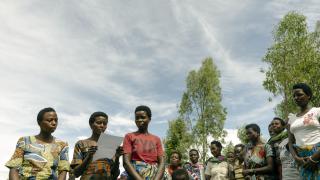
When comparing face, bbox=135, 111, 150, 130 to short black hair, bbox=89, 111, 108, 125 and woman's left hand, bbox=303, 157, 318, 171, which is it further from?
woman's left hand, bbox=303, 157, 318, 171

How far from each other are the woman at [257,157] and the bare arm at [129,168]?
263 cm

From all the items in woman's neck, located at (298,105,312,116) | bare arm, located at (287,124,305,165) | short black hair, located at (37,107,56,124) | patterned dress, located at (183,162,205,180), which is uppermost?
woman's neck, located at (298,105,312,116)

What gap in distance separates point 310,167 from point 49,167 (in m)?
3.49

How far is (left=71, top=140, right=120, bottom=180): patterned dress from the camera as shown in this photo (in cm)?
469

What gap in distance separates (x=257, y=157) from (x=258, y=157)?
0.7 inches

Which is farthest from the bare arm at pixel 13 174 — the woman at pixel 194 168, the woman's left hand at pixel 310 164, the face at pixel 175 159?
the woman at pixel 194 168

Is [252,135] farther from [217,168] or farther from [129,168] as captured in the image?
[129,168]

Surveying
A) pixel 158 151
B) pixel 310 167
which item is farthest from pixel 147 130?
pixel 310 167

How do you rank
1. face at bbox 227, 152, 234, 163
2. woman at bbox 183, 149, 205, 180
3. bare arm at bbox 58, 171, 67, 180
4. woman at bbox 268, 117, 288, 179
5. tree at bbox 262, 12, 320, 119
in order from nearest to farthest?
1. bare arm at bbox 58, 171, 67, 180
2. woman at bbox 268, 117, 288, 179
3. woman at bbox 183, 149, 205, 180
4. face at bbox 227, 152, 234, 163
5. tree at bbox 262, 12, 320, 119

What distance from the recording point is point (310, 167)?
4824 mm

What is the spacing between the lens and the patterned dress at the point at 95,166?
4.69 metres

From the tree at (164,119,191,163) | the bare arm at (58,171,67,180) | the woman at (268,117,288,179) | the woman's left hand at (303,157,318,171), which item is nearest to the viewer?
the bare arm at (58,171,67,180)

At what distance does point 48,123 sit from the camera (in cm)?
429

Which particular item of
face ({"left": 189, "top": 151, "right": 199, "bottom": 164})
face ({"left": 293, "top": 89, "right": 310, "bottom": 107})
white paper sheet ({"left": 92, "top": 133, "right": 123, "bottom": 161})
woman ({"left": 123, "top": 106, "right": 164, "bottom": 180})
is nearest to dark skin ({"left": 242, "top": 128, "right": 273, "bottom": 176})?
face ({"left": 293, "top": 89, "right": 310, "bottom": 107})
